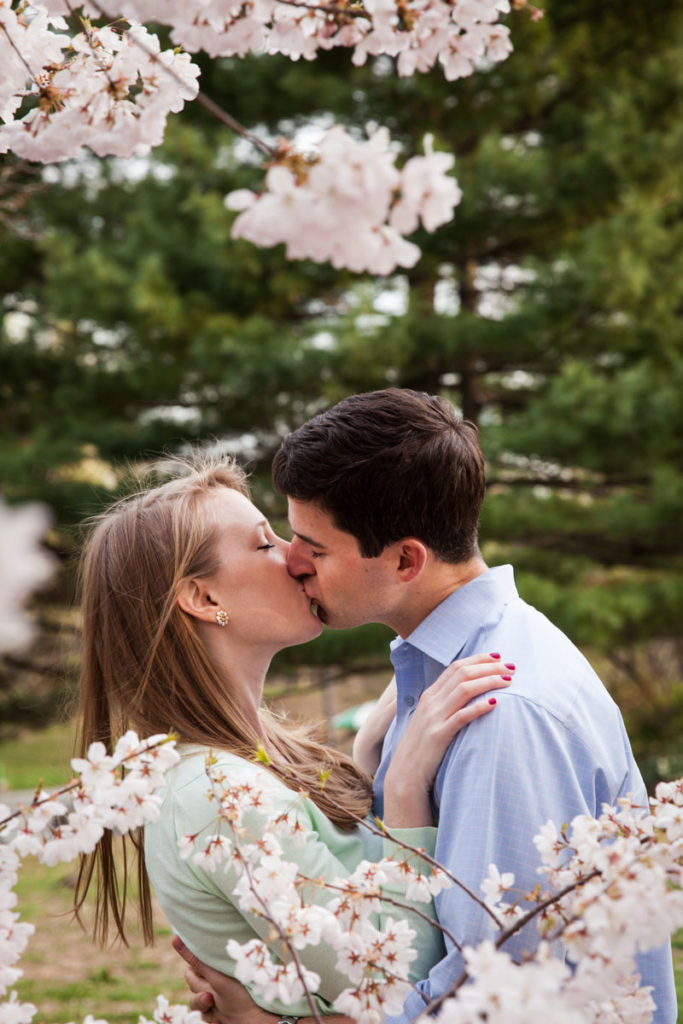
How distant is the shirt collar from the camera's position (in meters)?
2.07

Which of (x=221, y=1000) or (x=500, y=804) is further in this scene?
(x=221, y=1000)

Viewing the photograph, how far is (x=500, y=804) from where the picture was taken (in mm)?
1704

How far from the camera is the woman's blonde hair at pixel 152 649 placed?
2227mm

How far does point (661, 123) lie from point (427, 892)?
7.64 m

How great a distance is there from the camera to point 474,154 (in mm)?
8180

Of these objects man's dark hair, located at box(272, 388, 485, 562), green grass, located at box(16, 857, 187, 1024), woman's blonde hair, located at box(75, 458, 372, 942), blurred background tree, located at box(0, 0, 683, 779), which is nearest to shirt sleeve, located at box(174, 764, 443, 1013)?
woman's blonde hair, located at box(75, 458, 372, 942)

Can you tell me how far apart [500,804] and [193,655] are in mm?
830

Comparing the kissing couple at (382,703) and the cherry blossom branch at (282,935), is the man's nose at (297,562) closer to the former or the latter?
the kissing couple at (382,703)

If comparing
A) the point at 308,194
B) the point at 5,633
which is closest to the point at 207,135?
the point at 308,194

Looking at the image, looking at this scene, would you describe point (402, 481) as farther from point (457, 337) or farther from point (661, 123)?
point (661, 123)

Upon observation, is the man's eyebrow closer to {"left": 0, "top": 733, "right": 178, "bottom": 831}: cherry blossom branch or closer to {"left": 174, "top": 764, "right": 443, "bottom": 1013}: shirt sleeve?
{"left": 174, "top": 764, "right": 443, "bottom": 1013}: shirt sleeve

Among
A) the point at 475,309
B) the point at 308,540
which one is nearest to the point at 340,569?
the point at 308,540

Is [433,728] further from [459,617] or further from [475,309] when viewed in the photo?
[475,309]

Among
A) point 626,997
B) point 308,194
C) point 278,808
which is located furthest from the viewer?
point 278,808
